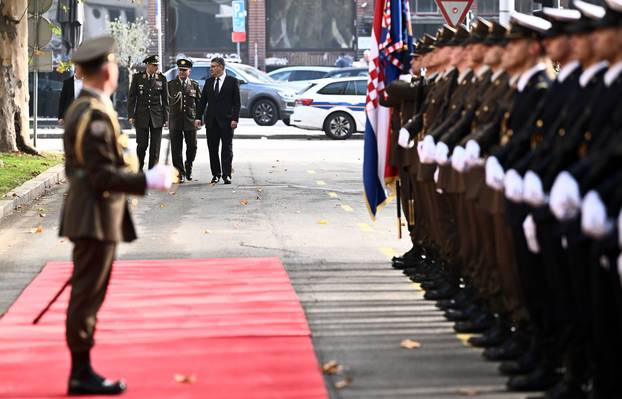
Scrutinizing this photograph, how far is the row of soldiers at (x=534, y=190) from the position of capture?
638 centimetres

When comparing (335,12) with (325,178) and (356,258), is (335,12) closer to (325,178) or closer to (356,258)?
(325,178)

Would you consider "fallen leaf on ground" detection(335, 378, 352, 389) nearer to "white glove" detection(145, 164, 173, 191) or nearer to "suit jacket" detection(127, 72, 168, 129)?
"white glove" detection(145, 164, 173, 191)

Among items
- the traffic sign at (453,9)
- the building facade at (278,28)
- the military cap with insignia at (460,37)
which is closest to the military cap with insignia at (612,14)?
the military cap with insignia at (460,37)

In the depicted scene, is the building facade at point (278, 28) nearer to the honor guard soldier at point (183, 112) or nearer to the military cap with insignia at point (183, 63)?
the honor guard soldier at point (183, 112)

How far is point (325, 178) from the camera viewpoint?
23422 mm

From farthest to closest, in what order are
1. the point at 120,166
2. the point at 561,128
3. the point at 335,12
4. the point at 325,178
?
the point at 335,12, the point at 325,178, the point at 120,166, the point at 561,128

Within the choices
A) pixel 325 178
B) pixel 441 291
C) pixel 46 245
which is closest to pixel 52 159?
pixel 325 178

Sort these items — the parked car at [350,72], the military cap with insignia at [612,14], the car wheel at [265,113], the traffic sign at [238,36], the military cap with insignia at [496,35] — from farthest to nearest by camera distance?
the traffic sign at [238,36] → the car wheel at [265,113] → the parked car at [350,72] → the military cap with insignia at [496,35] → the military cap with insignia at [612,14]

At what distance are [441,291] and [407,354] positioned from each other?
2.04 m

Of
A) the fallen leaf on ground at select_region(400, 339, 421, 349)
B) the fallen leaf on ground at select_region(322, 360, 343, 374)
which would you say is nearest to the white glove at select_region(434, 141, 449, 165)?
the fallen leaf on ground at select_region(400, 339, 421, 349)

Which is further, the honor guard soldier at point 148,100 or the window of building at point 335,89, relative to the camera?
the window of building at point 335,89

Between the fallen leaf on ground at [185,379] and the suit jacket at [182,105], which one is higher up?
the suit jacket at [182,105]

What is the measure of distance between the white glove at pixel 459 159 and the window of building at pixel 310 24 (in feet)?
179

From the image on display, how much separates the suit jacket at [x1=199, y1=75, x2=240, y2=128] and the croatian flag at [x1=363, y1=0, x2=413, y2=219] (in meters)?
8.83
